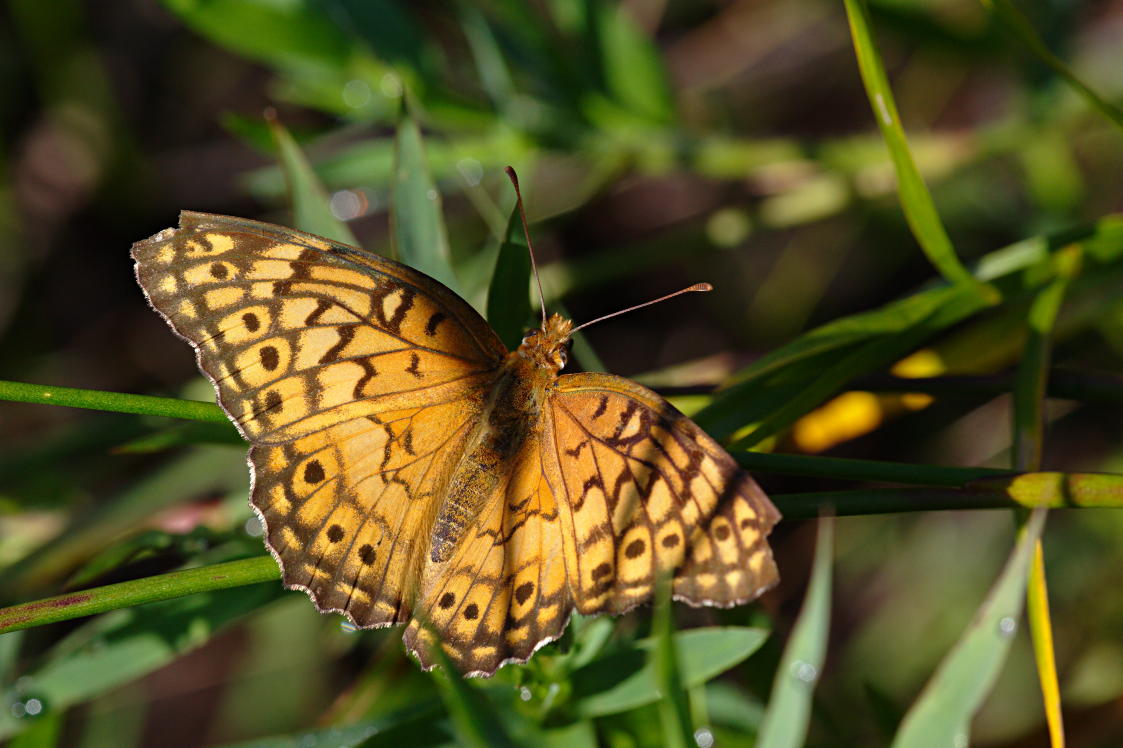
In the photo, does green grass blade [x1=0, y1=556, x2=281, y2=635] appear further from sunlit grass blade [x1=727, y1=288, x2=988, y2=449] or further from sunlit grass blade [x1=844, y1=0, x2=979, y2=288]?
sunlit grass blade [x1=844, y1=0, x2=979, y2=288]

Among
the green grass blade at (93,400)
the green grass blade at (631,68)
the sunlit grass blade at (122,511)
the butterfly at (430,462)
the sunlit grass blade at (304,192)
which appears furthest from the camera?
the green grass blade at (631,68)

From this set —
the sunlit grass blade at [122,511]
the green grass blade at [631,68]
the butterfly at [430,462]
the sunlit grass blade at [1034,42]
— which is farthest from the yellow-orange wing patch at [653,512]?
the green grass blade at [631,68]

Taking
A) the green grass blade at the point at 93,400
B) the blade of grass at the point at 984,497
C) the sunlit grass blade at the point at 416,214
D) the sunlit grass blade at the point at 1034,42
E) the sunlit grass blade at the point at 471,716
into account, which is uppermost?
the sunlit grass blade at the point at 1034,42

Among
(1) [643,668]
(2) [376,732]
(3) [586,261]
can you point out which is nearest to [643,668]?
(1) [643,668]

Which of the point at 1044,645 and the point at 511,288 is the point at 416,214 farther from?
the point at 1044,645

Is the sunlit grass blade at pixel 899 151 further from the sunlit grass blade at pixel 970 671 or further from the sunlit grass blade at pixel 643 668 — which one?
the sunlit grass blade at pixel 643 668

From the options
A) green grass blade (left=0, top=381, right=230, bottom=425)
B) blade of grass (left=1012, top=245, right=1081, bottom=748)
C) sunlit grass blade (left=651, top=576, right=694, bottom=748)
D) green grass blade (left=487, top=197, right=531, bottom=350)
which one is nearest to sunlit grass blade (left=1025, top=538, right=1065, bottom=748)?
blade of grass (left=1012, top=245, right=1081, bottom=748)
